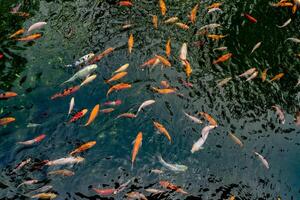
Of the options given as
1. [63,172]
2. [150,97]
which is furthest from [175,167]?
[63,172]

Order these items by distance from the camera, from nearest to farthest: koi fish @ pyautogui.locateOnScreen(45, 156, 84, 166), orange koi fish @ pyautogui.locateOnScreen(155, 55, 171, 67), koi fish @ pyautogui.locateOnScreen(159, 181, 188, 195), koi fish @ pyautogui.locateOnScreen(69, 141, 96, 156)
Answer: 1. koi fish @ pyautogui.locateOnScreen(159, 181, 188, 195)
2. koi fish @ pyautogui.locateOnScreen(45, 156, 84, 166)
3. koi fish @ pyautogui.locateOnScreen(69, 141, 96, 156)
4. orange koi fish @ pyautogui.locateOnScreen(155, 55, 171, 67)

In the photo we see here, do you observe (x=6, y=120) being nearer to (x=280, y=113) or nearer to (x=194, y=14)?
(x=194, y=14)

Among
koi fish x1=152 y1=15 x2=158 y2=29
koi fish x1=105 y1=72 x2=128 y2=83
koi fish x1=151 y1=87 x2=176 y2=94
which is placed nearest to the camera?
koi fish x1=151 y1=87 x2=176 y2=94

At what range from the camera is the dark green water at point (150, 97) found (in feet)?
16.6

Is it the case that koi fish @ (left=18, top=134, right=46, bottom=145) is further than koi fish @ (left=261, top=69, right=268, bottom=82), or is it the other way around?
koi fish @ (left=261, top=69, right=268, bottom=82)

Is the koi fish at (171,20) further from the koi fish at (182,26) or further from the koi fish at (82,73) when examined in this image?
the koi fish at (82,73)

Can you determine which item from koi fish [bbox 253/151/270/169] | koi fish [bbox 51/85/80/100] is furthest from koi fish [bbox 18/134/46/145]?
koi fish [bbox 253/151/270/169]

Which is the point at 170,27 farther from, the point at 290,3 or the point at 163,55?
the point at 290,3

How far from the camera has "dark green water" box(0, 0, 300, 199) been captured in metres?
5.05

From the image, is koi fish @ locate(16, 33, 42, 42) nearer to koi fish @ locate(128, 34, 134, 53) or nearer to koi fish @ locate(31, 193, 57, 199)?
koi fish @ locate(128, 34, 134, 53)

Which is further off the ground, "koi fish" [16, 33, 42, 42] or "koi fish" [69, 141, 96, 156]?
"koi fish" [16, 33, 42, 42]

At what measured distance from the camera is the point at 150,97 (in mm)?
5793

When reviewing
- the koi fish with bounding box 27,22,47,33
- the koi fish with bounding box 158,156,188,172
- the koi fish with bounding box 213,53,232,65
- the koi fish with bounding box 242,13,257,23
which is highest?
the koi fish with bounding box 27,22,47,33

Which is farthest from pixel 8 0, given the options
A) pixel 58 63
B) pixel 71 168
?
pixel 71 168
